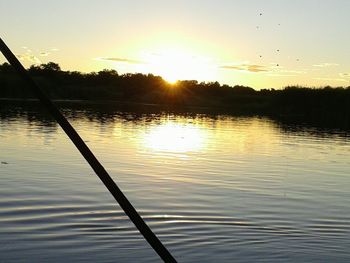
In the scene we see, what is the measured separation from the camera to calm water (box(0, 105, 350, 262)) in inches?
368

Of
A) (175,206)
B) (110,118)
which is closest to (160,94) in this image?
(110,118)

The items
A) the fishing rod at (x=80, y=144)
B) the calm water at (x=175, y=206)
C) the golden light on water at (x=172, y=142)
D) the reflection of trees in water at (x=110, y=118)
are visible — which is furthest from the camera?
the reflection of trees in water at (x=110, y=118)

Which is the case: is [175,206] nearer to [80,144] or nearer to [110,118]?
[80,144]

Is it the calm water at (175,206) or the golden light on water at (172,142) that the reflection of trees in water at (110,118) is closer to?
the golden light on water at (172,142)

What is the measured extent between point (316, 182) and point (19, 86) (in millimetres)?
94707

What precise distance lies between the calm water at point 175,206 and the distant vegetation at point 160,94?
67.7 metres

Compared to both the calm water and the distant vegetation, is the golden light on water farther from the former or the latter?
the distant vegetation

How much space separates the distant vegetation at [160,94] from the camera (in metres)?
101

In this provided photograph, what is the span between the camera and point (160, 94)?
144 metres

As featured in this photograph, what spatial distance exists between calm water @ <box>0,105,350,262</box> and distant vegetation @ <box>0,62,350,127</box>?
67.7 m

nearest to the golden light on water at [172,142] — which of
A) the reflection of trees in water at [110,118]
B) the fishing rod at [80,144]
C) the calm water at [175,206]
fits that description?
the calm water at [175,206]

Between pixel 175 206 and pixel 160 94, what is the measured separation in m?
131

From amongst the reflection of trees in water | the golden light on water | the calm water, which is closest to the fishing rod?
the calm water

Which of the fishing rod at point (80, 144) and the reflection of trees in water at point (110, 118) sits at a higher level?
the fishing rod at point (80, 144)
